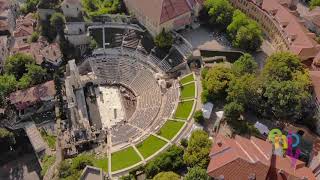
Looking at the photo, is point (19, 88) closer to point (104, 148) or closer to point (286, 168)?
point (104, 148)

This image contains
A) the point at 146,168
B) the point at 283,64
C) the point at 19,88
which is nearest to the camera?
the point at 146,168

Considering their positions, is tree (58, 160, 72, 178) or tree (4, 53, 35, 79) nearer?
tree (58, 160, 72, 178)

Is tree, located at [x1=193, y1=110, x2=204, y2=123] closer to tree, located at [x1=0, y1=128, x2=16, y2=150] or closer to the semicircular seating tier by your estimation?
the semicircular seating tier

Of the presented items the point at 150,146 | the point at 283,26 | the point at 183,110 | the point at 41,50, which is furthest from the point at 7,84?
the point at 283,26

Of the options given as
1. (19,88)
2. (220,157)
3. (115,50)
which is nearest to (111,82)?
(115,50)

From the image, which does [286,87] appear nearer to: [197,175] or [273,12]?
[197,175]

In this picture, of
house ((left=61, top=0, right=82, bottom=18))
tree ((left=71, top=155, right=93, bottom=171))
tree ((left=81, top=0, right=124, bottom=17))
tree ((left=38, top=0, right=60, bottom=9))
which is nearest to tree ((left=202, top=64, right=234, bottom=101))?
tree ((left=71, top=155, right=93, bottom=171))
